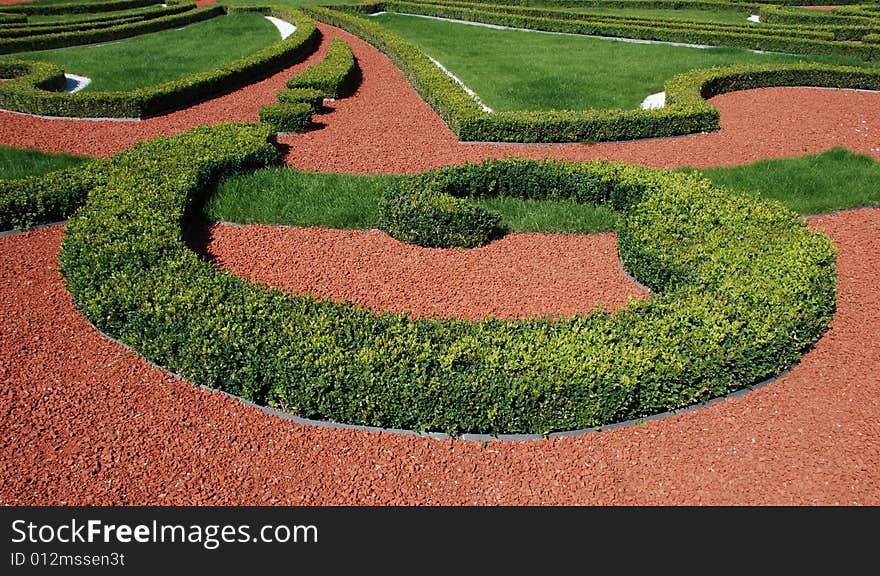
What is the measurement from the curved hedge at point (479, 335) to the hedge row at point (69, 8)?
1116 inches

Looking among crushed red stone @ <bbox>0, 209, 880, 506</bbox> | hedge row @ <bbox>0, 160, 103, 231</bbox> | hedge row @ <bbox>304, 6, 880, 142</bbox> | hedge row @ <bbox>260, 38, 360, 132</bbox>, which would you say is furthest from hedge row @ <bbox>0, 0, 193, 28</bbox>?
crushed red stone @ <bbox>0, 209, 880, 506</bbox>

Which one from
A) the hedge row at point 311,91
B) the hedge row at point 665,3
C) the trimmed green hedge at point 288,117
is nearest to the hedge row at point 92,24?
the hedge row at point 311,91

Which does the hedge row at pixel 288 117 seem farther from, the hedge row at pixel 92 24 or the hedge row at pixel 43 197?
the hedge row at pixel 92 24

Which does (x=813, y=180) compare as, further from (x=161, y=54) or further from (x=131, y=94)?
(x=161, y=54)

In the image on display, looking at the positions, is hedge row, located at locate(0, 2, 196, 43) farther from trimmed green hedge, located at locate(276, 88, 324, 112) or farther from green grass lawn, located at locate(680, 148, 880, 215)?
green grass lawn, located at locate(680, 148, 880, 215)

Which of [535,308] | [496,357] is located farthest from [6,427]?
[535,308]

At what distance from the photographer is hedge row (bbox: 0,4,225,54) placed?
2323cm

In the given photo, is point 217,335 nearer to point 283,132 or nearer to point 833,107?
point 283,132

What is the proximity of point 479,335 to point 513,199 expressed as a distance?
5046mm

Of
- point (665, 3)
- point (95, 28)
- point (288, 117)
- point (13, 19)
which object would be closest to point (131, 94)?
point (288, 117)

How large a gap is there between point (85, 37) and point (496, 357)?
25020mm

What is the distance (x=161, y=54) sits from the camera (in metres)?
22.5

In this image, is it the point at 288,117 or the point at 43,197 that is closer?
the point at 43,197

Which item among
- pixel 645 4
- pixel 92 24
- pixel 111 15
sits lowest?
pixel 92 24
